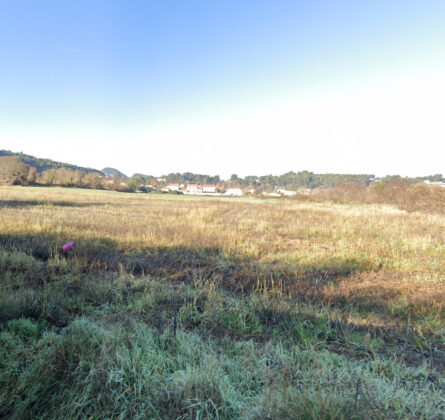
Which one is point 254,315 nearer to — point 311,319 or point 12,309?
point 311,319

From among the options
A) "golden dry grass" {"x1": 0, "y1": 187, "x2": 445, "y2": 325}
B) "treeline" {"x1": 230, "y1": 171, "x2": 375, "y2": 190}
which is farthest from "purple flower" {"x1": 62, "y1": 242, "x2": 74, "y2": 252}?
"treeline" {"x1": 230, "y1": 171, "x2": 375, "y2": 190}

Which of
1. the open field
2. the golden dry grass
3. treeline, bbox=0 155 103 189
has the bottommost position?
the golden dry grass

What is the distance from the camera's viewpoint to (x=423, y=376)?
2.55 meters

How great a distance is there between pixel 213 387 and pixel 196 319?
1654 millimetres

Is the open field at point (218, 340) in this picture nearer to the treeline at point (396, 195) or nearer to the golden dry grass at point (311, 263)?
the golden dry grass at point (311, 263)

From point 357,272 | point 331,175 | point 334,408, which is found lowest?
point 357,272

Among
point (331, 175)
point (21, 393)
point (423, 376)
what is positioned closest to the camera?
point (21, 393)

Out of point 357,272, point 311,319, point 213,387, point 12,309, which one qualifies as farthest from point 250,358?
point 357,272

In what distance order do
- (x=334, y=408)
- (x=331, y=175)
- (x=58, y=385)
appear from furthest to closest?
1. (x=331, y=175)
2. (x=58, y=385)
3. (x=334, y=408)

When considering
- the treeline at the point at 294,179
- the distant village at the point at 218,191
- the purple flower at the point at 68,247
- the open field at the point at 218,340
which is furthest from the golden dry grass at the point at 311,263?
the treeline at the point at 294,179

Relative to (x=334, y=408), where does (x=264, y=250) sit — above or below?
below

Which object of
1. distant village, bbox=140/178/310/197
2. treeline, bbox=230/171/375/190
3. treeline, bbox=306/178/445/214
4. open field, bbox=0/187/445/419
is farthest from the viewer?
treeline, bbox=230/171/375/190

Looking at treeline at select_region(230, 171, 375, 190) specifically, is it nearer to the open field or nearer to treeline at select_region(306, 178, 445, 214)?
treeline at select_region(306, 178, 445, 214)

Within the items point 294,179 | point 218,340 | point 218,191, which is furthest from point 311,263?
point 294,179
